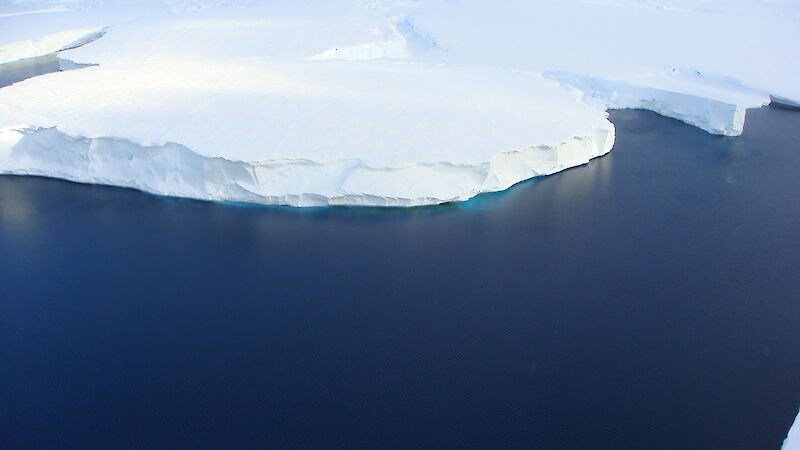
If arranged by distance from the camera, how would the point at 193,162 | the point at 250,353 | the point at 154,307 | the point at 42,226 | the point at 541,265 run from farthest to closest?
the point at 193,162, the point at 42,226, the point at 541,265, the point at 154,307, the point at 250,353

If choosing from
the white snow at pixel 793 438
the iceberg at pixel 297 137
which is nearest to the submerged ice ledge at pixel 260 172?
the iceberg at pixel 297 137

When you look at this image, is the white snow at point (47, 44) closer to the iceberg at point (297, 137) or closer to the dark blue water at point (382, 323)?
the iceberg at point (297, 137)

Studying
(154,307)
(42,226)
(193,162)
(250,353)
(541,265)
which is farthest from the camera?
(193,162)

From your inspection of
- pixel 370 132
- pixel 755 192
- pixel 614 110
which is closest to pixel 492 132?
pixel 370 132

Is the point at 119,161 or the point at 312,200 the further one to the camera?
the point at 119,161

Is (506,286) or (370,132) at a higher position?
(370,132)

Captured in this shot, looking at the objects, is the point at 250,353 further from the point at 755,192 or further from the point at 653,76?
the point at 653,76

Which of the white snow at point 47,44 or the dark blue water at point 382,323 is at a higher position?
the white snow at point 47,44

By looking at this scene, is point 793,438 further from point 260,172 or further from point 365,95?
point 365,95
